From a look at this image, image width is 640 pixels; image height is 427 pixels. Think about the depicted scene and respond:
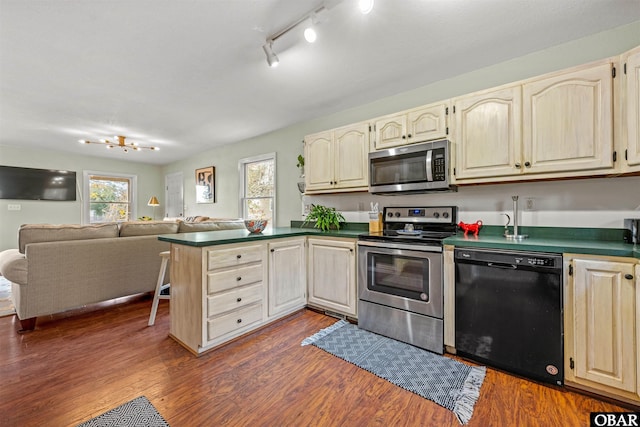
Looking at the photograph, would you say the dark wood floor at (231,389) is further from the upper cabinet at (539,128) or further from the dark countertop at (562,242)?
the upper cabinet at (539,128)

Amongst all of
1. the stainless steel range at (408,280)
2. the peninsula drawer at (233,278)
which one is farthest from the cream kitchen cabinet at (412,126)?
the peninsula drawer at (233,278)

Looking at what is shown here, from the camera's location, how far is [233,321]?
2.27 metres

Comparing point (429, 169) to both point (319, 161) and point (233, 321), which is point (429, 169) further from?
point (233, 321)

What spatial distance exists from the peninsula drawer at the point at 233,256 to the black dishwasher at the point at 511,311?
1.69 metres

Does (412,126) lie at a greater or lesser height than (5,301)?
greater

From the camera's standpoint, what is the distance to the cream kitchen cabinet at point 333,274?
2635 millimetres

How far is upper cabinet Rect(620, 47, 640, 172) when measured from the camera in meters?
1.59

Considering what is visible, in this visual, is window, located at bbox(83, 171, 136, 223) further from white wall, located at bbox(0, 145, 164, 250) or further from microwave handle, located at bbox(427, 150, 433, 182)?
microwave handle, located at bbox(427, 150, 433, 182)

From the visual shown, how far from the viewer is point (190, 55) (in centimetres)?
231

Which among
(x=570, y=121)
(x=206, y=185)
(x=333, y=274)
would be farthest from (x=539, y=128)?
(x=206, y=185)

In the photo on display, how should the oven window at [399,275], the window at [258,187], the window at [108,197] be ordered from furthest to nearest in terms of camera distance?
the window at [108,197], the window at [258,187], the oven window at [399,275]

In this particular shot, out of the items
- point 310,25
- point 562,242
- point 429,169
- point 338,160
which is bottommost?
point 562,242

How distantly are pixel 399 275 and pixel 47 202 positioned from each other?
763cm

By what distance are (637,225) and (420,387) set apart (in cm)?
179
